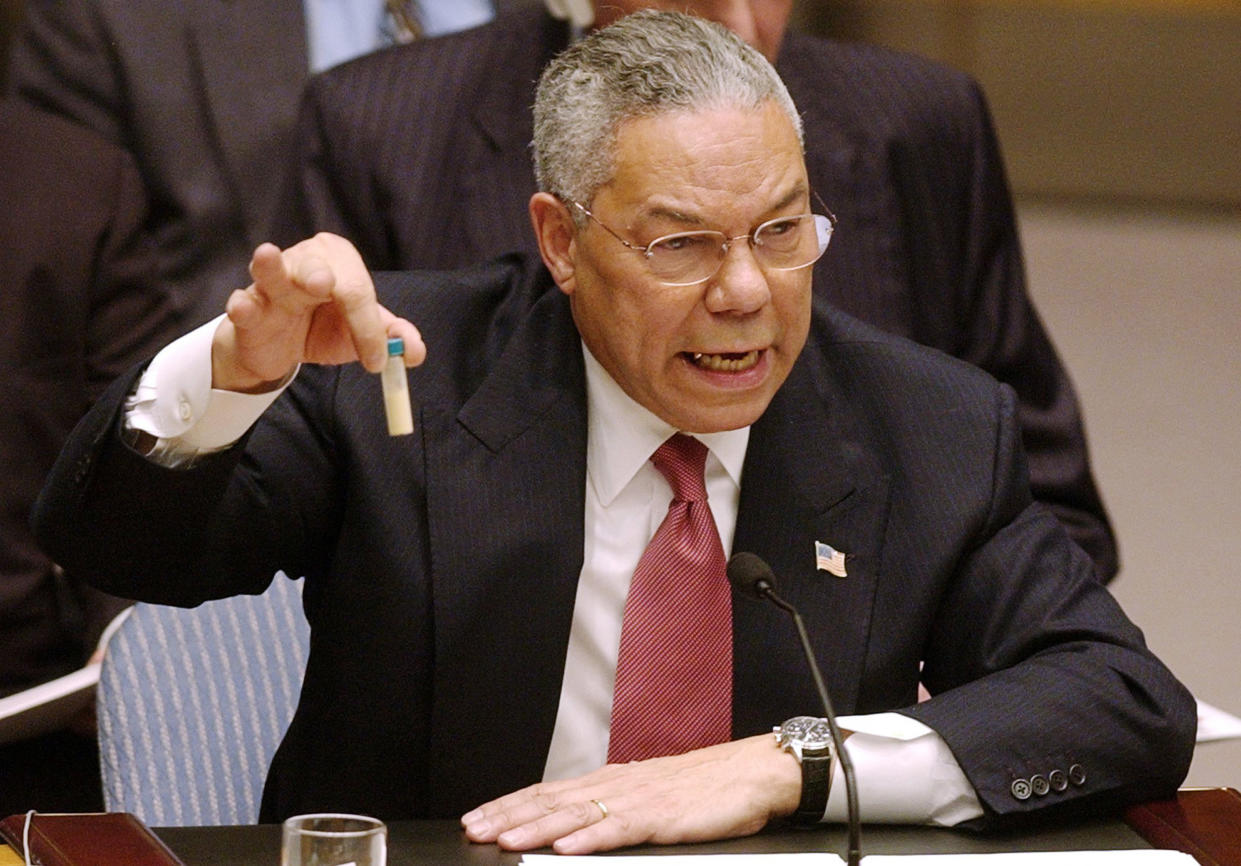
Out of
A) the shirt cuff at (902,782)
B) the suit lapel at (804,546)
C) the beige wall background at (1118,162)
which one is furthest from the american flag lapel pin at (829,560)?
the beige wall background at (1118,162)

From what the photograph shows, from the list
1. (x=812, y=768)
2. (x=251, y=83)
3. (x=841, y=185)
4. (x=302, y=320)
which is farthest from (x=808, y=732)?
(x=251, y=83)

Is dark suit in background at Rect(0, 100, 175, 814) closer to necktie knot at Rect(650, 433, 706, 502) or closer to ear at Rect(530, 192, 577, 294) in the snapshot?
ear at Rect(530, 192, 577, 294)

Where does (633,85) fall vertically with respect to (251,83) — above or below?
above

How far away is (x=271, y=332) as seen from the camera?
1720mm

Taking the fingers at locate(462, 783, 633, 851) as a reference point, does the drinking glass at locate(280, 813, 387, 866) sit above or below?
above

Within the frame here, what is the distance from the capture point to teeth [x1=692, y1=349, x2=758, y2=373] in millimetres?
1970

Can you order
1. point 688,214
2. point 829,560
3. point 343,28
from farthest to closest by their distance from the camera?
point 343,28
point 829,560
point 688,214

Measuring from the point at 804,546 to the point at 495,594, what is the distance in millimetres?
317

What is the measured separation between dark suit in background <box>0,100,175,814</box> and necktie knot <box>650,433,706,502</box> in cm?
102

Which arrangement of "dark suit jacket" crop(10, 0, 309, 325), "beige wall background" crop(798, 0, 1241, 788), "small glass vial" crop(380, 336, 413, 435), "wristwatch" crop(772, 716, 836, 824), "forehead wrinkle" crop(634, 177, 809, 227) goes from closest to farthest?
"small glass vial" crop(380, 336, 413, 435)
"wristwatch" crop(772, 716, 836, 824)
"forehead wrinkle" crop(634, 177, 809, 227)
"dark suit jacket" crop(10, 0, 309, 325)
"beige wall background" crop(798, 0, 1241, 788)

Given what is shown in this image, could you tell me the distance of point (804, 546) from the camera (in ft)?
6.65

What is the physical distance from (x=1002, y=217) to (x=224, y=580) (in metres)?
1.38

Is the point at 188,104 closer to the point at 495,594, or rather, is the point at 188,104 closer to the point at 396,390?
the point at 495,594

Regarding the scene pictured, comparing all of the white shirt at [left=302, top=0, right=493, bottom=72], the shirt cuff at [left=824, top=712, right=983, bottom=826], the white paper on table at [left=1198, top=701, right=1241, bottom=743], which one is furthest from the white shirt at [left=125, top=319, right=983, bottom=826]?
the white shirt at [left=302, top=0, right=493, bottom=72]
